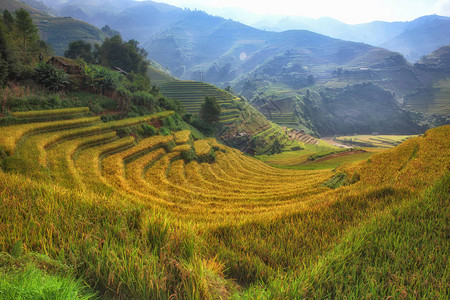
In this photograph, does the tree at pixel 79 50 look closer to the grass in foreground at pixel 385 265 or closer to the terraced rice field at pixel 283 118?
the grass in foreground at pixel 385 265

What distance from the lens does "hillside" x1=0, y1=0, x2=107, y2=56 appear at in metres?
90.1

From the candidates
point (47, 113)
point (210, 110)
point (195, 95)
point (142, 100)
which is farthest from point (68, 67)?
point (195, 95)

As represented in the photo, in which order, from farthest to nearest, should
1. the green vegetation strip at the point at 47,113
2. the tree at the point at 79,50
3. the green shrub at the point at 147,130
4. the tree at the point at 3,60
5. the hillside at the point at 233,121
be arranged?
the hillside at the point at 233,121
the tree at the point at 79,50
the green shrub at the point at 147,130
the tree at the point at 3,60
the green vegetation strip at the point at 47,113

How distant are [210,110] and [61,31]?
4480 inches

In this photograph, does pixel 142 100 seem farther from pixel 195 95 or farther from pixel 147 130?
pixel 195 95

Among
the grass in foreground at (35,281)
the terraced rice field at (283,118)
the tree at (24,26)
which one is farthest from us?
the terraced rice field at (283,118)

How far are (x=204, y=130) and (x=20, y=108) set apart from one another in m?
24.8

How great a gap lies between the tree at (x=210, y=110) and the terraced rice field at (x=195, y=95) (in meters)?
20.0

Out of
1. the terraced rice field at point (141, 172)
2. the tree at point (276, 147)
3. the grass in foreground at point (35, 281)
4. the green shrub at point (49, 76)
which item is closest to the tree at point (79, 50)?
the green shrub at point (49, 76)

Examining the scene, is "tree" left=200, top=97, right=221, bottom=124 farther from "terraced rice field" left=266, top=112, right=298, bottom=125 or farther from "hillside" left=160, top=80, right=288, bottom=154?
"terraced rice field" left=266, top=112, right=298, bottom=125

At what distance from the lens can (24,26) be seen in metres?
24.0

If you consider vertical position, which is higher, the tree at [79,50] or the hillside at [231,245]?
the tree at [79,50]

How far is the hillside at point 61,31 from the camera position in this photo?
90.1 meters

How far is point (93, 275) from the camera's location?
146cm
